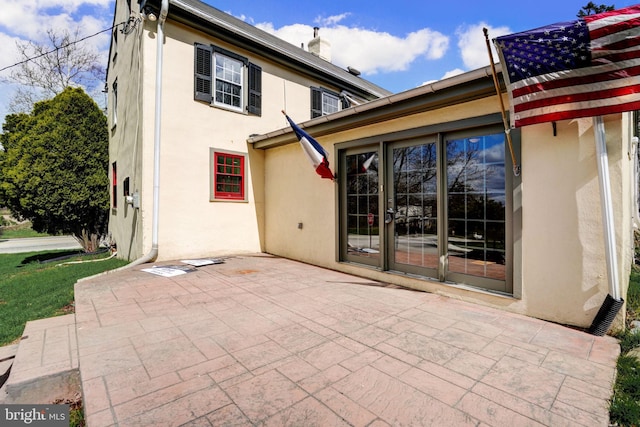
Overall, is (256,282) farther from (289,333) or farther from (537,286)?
(537,286)

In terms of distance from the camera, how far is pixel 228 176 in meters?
7.37

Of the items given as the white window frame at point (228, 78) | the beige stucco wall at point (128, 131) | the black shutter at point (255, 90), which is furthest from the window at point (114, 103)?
the black shutter at point (255, 90)

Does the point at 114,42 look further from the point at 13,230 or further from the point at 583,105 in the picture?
the point at 13,230

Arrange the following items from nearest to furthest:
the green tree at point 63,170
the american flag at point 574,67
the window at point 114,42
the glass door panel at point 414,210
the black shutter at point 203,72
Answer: the american flag at point 574,67, the glass door panel at point 414,210, the black shutter at point 203,72, the green tree at point 63,170, the window at point 114,42

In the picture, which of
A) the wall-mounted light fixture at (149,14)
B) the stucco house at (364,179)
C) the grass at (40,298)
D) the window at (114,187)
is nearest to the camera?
the stucco house at (364,179)

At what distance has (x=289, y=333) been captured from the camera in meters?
2.82

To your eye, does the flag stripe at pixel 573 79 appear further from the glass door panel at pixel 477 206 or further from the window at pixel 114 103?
the window at pixel 114 103

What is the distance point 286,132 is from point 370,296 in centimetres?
401

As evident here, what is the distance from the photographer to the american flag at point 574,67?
2.52 metres

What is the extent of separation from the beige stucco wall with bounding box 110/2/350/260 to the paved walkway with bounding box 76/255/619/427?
2854 millimetres

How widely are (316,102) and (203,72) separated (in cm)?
354

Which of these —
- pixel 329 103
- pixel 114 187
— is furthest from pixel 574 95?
pixel 114 187

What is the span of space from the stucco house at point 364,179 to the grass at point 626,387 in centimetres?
34

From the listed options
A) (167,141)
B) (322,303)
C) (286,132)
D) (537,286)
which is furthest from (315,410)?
(167,141)
